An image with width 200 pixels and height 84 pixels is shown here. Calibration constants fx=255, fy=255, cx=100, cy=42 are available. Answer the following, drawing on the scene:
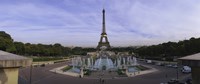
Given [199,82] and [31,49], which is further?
[31,49]

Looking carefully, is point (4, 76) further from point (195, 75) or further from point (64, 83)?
point (64, 83)

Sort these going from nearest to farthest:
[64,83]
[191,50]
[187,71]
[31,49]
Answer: [64,83] < [187,71] < [191,50] < [31,49]

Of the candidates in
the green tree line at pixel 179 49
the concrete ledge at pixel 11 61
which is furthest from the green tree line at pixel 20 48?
the concrete ledge at pixel 11 61

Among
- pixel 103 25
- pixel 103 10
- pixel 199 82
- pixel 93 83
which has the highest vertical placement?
pixel 103 10

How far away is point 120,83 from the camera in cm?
2758

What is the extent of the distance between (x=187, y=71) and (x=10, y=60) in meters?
36.5

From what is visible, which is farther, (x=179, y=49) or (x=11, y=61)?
(x=179, y=49)

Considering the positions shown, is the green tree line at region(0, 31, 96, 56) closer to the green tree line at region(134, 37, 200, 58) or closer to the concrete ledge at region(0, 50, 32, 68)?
the green tree line at region(134, 37, 200, 58)

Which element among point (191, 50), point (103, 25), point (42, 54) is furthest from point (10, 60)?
point (103, 25)

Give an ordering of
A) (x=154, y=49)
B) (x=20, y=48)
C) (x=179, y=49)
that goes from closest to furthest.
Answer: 1. (x=179, y=49)
2. (x=20, y=48)
3. (x=154, y=49)

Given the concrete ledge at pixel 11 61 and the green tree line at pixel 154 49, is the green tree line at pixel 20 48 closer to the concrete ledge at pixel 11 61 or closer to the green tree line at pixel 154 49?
the green tree line at pixel 154 49

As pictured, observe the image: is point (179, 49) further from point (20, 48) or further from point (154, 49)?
point (20, 48)

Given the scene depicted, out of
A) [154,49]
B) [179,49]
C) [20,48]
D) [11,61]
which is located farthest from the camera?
[154,49]

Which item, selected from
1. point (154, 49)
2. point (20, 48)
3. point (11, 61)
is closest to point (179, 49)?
point (154, 49)
